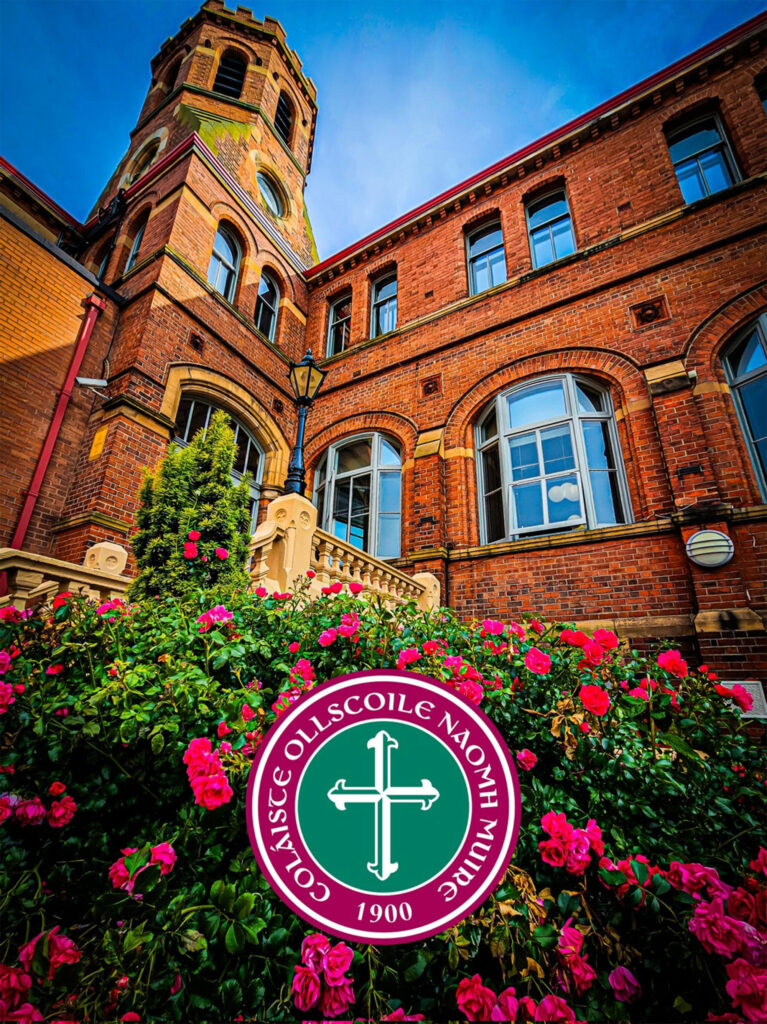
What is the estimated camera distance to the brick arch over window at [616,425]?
239 inches

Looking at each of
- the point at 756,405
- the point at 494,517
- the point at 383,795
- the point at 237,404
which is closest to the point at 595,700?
the point at 383,795

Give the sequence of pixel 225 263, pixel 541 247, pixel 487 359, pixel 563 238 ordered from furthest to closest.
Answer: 1. pixel 225 263
2. pixel 541 247
3. pixel 563 238
4. pixel 487 359

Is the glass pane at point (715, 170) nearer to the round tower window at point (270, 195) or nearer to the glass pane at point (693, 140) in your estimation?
the glass pane at point (693, 140)

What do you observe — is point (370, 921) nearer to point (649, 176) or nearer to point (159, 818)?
point (159, 818)

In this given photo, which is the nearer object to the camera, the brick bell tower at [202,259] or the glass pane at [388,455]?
the brick bell tower at [202,259]

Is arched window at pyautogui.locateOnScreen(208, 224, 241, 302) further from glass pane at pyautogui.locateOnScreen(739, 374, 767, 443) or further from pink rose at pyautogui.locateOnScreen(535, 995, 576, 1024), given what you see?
pink rose at pyautogui.locateOnScreen(535, 995, 576, 1024)

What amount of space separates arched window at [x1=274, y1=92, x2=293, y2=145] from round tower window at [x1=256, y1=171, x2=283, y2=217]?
3.16 meters

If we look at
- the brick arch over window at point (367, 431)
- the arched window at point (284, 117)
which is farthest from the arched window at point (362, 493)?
the arched window at point (284, 117)

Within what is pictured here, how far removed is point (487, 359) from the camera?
26.6 feet

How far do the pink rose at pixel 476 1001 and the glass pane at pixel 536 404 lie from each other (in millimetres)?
6992

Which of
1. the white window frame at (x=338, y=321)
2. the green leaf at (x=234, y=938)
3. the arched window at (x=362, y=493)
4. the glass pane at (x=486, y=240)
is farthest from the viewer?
the white window frame at (x=338, y=321)

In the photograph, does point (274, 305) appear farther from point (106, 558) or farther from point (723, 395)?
point (723, 395)

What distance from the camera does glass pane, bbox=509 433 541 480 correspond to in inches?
279

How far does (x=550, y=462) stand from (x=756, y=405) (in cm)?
262
